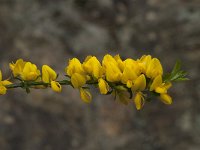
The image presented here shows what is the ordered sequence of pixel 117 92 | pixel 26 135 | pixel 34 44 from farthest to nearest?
pixel 34 44 → pixel 26 135 → pixel 117 92

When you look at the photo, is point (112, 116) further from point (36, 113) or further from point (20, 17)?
point (20, 17)

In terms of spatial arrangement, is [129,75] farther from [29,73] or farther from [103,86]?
[29,73]

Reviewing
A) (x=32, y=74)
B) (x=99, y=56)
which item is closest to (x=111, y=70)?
(x=32, y=74)

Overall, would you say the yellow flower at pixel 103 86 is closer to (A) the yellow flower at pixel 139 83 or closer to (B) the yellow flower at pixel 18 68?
(A) the yellow flower at pixel 139 83

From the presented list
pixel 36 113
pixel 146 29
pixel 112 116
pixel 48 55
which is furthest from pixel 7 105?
pixel 146 29

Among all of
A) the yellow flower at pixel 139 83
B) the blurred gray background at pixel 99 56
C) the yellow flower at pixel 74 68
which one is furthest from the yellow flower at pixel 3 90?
the blurred gray background at pixel 99 56

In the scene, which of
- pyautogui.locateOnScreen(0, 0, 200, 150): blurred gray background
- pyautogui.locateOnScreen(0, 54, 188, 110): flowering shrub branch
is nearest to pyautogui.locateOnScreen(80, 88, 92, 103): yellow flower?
pyautogui.locateOnScreen(0, 54, 188, 110): flowering shrub branch
